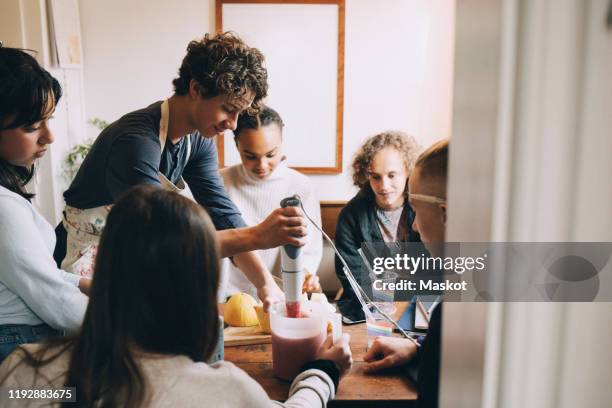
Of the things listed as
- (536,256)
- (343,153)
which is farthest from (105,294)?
(343,153)

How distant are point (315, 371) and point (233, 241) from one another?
1.36ft

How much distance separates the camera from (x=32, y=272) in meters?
0.94

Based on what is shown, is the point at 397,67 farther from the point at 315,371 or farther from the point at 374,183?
the point at 315,371

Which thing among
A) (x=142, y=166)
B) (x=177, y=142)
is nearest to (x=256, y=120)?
(x=177, y=142)

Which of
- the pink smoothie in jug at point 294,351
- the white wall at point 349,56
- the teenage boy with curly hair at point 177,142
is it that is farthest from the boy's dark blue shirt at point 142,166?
the white wall at point 349,56

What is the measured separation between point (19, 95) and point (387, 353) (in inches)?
39.7

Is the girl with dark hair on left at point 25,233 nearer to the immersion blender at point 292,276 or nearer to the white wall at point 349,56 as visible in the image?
the immersion blender at point 292,276

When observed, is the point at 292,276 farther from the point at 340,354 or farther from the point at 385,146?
the point at 385,146

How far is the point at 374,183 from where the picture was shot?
223cm

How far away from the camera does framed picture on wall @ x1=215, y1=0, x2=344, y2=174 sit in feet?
10.6

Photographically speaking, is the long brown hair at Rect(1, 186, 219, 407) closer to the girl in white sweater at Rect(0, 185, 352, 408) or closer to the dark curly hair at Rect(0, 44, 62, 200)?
the girl in white sweater at Rect(0, 185, 352, 408)

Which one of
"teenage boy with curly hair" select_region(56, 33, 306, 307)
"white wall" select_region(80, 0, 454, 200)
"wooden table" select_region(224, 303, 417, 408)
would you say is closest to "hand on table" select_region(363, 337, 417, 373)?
"wooden table" select_region(224, 303, 417, 408)

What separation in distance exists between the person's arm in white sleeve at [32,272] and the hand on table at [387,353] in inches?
25.8

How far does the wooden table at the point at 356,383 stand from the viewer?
3.33 ft
